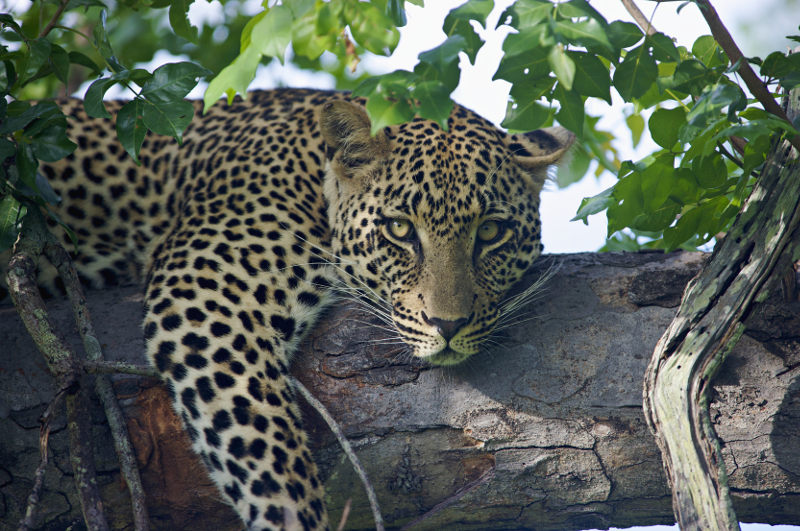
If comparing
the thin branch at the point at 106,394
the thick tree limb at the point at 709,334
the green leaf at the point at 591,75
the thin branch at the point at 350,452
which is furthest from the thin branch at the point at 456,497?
the green leaf at the point at 591,75

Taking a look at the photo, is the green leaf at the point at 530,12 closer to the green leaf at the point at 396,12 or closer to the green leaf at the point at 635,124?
the green leaf at the point at 396,12

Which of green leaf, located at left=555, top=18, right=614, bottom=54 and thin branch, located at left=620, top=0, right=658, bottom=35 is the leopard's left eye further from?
green leaf, located at left=555, top=18, right=614, bottom=54

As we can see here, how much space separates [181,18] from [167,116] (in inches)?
35.0

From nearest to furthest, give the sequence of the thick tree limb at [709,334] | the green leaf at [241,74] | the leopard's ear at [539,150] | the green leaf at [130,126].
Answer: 1. the green leaf at [241,74]
2. the thick tree limb at [709,334]
3. the green leaf at [130,126]
4. the leopard's ear at [539,150]

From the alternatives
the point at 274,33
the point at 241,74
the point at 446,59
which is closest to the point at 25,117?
the point at 241,74

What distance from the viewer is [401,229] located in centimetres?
452

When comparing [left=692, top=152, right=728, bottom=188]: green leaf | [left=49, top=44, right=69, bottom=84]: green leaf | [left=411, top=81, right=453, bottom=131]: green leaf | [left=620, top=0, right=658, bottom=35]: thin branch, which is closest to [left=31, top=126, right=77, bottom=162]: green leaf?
[left=49, top=44, right=69, bottom=84]: green leaf

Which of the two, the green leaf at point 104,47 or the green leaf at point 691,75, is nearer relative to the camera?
the green leaf at point 691,75

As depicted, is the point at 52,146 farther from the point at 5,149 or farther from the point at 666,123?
the point at 666,123

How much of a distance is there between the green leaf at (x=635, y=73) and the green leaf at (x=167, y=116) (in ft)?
5.79

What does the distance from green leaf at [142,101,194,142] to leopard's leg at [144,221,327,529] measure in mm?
1216

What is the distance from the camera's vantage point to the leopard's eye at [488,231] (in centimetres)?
451

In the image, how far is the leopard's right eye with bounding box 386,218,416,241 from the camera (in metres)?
4.50

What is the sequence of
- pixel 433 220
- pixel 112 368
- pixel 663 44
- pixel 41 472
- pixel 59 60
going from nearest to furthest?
pixel 663 44 → pixel 41 472 → pixel 112 368 → pixel 59 60 → pixel 433 220
